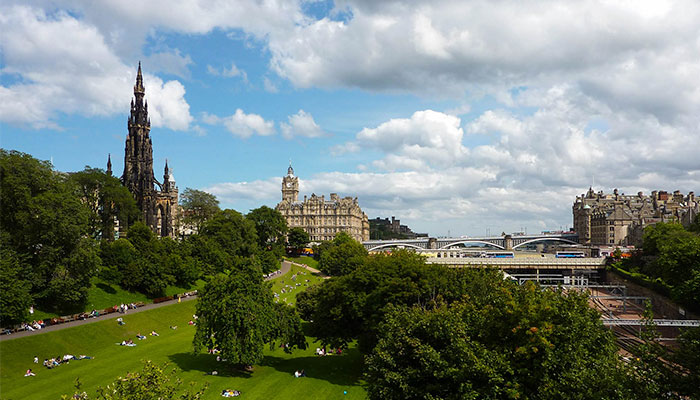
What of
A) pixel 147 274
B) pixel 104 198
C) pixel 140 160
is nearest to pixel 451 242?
pixel 140 160

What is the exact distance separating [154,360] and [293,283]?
2295 inches

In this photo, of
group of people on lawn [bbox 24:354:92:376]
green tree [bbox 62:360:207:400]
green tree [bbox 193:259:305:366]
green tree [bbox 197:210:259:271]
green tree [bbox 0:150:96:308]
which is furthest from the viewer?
green tree [bbox 197:210:259:271]

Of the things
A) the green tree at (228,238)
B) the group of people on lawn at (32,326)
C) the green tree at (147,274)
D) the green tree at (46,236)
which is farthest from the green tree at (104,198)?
the group of people on lawn at (32,326)

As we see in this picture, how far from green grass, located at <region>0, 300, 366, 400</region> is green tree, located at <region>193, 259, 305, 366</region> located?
2217 millimetres

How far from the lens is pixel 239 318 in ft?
129

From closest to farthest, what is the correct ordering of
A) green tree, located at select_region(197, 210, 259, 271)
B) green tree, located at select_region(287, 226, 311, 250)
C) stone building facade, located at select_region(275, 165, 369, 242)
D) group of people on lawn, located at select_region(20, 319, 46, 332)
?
group of people on lawn, located at select_region(20, 319, 46, 332), green tree, located at select_region(197, 210, 259, 271), green tree, located at select_region(287, 226, 311, 250), stone building facade, located at select_region(275, 165, 369, 242)

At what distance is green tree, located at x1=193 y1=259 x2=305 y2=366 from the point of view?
39.1 meters

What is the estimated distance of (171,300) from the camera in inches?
2785

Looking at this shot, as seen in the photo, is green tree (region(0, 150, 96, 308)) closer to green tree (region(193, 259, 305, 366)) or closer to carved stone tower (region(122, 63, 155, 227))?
green tree (region(193, 259, 305, 366))

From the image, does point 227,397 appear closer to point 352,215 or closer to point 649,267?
point 649,267

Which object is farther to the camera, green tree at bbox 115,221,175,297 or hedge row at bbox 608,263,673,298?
hedge row at bbox 608,263,673,298

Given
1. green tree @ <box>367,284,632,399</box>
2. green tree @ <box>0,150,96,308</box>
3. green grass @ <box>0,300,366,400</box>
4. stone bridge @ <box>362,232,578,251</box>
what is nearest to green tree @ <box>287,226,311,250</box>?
stone bridge @ <box>362,232,578,251</box>

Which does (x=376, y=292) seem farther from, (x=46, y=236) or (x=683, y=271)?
(x=683, y=271)

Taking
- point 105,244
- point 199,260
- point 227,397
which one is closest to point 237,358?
point 227,397
